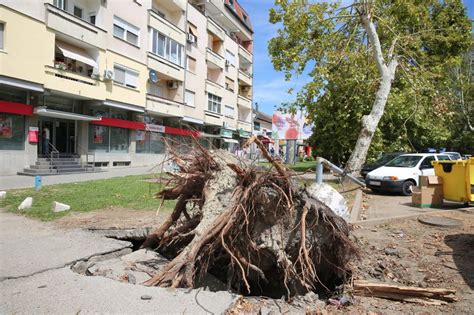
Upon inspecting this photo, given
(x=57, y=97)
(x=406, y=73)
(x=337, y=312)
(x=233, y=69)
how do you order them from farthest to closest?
(x=233, y=69) < (x=57, y=97) < (x=406, y=73) < (x=337, y=312)

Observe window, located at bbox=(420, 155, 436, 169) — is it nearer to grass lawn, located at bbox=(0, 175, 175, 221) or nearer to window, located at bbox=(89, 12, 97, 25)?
grass lawn, located at bbox=(0, 175, 175, 221)

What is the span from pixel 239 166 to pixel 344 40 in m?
14.2

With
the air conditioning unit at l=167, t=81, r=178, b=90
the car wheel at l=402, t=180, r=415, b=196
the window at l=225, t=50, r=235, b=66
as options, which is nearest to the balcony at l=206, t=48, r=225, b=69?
the window at l=225, t=50, r=235, b=66

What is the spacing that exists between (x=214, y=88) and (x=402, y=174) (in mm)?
24743

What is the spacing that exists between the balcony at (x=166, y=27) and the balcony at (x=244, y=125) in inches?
556

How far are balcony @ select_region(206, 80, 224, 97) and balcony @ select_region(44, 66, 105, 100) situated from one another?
14.3 m

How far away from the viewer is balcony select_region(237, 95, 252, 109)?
4191 centimetres

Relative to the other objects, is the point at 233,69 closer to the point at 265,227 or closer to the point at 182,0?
the point at 182,0

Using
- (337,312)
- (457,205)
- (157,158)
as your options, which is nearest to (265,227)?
(337,312)

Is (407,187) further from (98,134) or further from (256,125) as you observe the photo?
(256,125)

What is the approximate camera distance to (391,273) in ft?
16.8

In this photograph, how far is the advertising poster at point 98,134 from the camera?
892 inches

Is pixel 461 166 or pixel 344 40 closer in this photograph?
pixel 461 166

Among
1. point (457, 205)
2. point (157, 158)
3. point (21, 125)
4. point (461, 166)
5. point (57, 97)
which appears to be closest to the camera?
point (461, 166)
